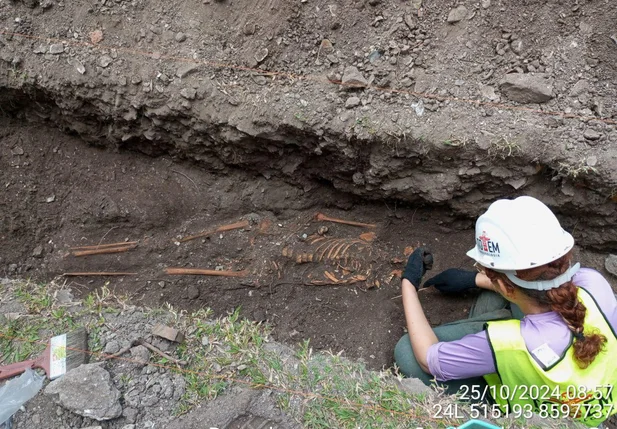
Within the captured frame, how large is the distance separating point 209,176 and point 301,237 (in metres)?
0.92

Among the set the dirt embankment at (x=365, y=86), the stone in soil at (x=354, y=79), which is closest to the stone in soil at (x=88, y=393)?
the dirt embankment at (x=365, y=86)

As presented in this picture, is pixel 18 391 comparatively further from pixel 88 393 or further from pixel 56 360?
pixel 88 393

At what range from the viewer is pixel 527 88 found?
287 centimetres

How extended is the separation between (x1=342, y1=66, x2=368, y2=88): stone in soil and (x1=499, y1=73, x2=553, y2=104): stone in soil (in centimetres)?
92

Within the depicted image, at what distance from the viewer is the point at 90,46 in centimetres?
322

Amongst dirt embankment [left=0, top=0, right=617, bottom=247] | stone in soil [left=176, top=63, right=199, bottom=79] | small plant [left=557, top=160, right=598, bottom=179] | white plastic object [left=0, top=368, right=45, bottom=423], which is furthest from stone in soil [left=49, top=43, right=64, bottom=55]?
small plant [left=557, top=160, right=598, bottom=179]

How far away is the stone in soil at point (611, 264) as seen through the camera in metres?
3.07

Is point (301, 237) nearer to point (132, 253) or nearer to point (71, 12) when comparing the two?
point (132, 253)

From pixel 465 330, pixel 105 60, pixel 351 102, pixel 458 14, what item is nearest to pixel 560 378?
pixel 465 330

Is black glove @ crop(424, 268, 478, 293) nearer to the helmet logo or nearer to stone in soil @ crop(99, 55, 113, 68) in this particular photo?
the helmet logo

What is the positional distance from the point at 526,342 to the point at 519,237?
465mm

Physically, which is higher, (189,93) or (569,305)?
(189,93)

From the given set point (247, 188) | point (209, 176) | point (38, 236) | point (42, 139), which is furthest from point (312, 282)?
point (42, 139)

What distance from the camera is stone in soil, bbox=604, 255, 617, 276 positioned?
307cm
